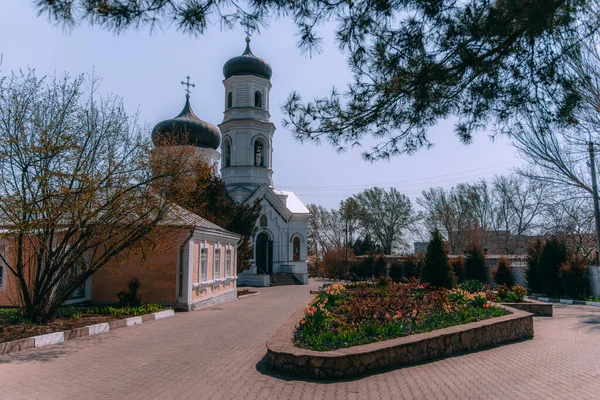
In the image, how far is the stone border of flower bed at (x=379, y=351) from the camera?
22.9ft

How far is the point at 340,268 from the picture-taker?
42.5 metres

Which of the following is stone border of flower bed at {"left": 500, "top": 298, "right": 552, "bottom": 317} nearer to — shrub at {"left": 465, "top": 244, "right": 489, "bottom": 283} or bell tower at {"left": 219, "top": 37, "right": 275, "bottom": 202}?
shrub at {"left": 465, "top": 244, "right": 489, "bottom": 283}

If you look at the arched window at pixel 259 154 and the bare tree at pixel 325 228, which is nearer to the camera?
the arched window at pixel 259 154

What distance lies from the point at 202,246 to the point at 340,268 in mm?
26199

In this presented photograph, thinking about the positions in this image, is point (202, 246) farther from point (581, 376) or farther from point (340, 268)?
point (340, 268)

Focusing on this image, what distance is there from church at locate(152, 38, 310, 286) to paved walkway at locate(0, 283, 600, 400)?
24.8 m

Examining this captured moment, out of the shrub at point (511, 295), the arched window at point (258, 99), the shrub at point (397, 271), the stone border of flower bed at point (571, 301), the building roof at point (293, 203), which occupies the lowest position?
the stone border of flower bed at point (571, 301)

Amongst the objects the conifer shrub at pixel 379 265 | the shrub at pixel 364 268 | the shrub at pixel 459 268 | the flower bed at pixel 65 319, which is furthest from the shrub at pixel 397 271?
the flower bed at pixel 65 319

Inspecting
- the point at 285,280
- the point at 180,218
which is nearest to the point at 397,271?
the point at 285,280

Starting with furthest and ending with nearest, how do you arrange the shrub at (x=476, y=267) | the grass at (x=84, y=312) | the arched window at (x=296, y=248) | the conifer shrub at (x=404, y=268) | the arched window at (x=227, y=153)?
the arched window at (x=296, y=248)
the arched window at (x=227, y=153)
the conifer shrub at (x=404, y=268)
the shrub at (x=476, y=267)
the grass at (x=84, y=312)

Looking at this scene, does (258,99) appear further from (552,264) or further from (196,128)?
(552,264)

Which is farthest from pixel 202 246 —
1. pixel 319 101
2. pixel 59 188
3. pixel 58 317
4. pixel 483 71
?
pixel 483 71

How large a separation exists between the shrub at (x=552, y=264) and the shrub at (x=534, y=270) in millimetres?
658

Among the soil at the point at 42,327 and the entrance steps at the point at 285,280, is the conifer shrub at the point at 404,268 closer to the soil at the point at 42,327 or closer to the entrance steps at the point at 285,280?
the entrance steps at the point at 285,280
